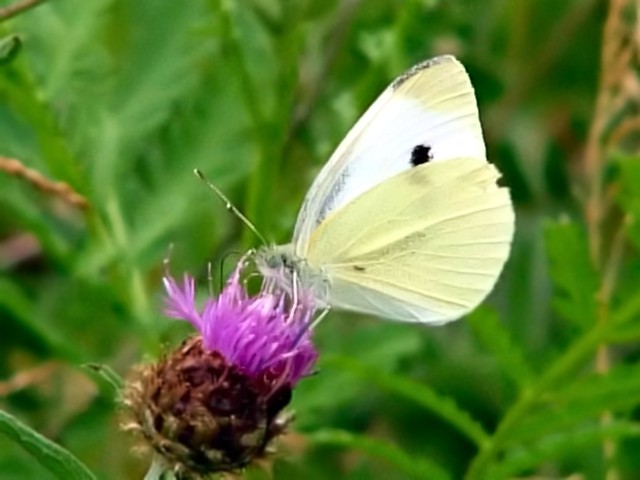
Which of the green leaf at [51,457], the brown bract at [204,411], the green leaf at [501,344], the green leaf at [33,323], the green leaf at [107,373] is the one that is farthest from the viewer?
the green leaf at [33,323]

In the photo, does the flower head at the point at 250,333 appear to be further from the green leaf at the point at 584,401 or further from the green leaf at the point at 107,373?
the green leaf at the point at 584,401

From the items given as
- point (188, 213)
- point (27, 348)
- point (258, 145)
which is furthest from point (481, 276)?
point (27, 348)

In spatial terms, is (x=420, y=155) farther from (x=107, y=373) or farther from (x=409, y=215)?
(x=107, y=373)

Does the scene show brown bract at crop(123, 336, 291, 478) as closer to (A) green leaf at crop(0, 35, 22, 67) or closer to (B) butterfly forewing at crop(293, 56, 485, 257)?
(B) butterfly forewing at crop(293, 56, 485, 257)

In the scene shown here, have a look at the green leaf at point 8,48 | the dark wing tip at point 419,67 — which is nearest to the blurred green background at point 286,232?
the dark wing tip at point 419,67

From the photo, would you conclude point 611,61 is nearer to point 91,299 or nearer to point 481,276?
point 481,276

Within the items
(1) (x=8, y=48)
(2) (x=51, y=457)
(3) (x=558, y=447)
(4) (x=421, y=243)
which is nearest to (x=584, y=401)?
(3) (x=558, y=447)
